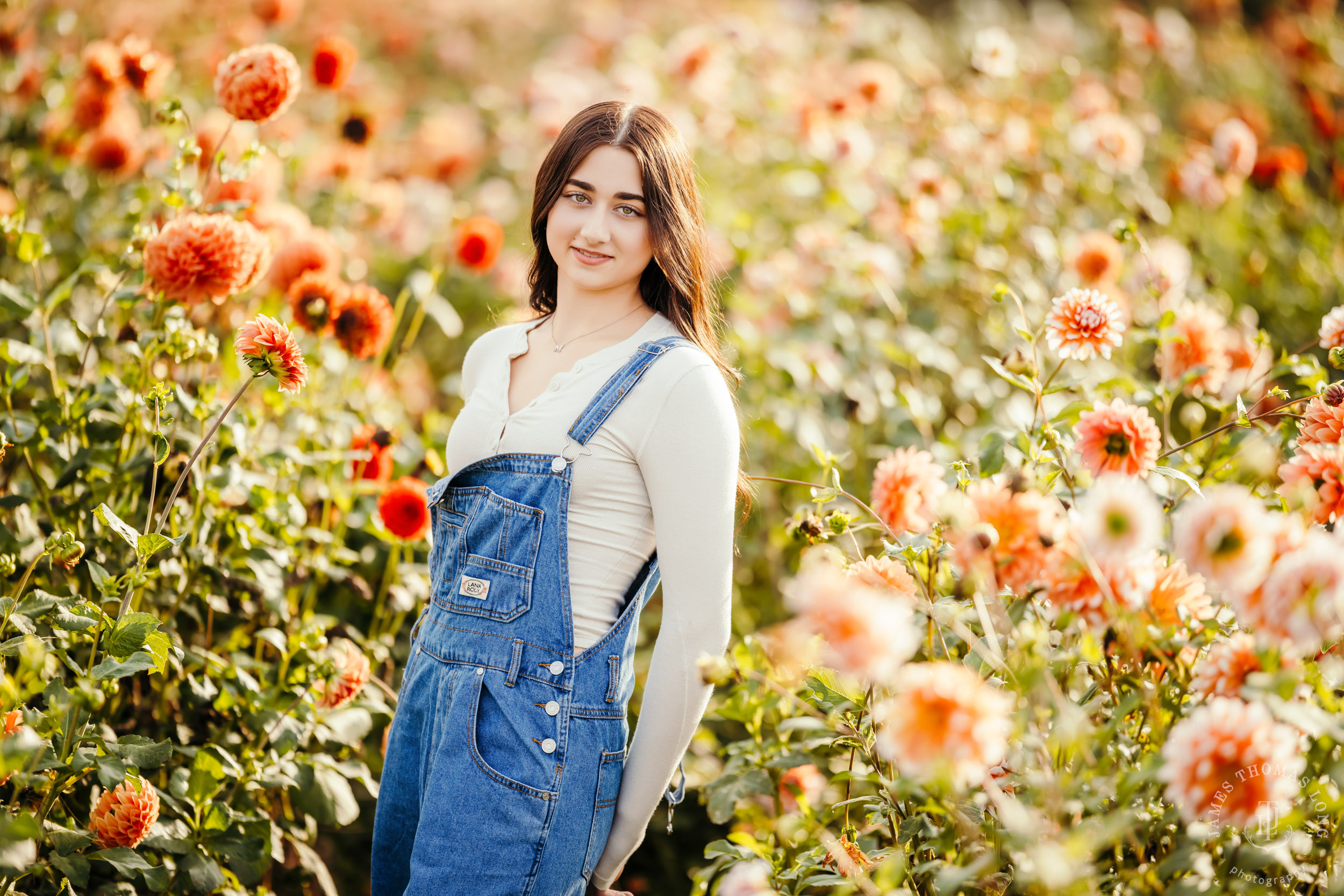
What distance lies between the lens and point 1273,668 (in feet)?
2.59

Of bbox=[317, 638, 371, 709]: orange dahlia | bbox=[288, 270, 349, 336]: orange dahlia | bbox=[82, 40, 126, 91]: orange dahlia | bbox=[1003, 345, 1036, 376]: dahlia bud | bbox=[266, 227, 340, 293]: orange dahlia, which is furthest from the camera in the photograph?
bbox=[82, 40, 126, 91]: orange dahlia

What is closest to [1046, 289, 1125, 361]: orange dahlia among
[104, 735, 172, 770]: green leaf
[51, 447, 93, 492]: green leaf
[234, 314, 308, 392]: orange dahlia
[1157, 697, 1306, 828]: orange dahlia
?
[1157, 697, 1306, 828]: orange dahlia

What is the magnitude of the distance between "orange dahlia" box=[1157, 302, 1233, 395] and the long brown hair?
832 mm

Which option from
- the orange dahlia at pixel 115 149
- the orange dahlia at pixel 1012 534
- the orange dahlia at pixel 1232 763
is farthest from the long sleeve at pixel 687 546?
the orange dahlia at pixel 115 149

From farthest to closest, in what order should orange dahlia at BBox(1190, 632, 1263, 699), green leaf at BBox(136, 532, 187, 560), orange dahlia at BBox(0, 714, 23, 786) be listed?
green leaf at BBox(136, 532, 187, 560) → orange dahlia at BBox(0, 714, 23, 786) → orange dahlia at BBox(1190, 632, 1263, 699)

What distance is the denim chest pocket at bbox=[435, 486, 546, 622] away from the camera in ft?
4.07

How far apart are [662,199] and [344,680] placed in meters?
0.95

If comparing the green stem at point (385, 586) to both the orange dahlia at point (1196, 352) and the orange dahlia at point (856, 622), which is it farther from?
the orange dahlia at point (1196, 352)

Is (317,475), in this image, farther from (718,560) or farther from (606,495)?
(718,560)

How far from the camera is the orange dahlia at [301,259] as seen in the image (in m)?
1.95

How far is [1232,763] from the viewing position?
2.43 feet

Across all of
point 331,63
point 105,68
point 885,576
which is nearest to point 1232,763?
point 885,576

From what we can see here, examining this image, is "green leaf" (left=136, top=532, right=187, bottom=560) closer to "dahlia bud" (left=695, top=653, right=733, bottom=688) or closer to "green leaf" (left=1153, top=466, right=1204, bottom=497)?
"dahlia bud" (left=695, top=653, right=733, bottom=688)

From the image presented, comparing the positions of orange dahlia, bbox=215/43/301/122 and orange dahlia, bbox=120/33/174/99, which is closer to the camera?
orange dahlia, bbox=215/43/301/122
